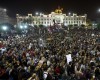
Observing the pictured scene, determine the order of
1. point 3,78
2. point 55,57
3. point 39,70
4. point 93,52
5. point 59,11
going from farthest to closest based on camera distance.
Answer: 1. point 59,11
2. point 93,52
3. point 55,57
4. point 39,70
5. point 3,78

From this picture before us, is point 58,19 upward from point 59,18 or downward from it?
downward

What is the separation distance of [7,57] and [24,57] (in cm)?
113

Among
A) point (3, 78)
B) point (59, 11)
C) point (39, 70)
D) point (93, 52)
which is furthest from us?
point (59, 11)

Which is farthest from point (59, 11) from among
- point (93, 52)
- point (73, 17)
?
point (93, 52)

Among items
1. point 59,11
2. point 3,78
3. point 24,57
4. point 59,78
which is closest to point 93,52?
point 24,57

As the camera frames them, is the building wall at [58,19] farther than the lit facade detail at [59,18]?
No

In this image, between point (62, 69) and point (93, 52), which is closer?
point (62, 69)

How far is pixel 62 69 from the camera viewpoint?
1597 cm

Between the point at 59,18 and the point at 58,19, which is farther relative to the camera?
the point at 59,18

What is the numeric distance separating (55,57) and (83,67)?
3.92 m

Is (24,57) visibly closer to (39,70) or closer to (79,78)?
(39,70)

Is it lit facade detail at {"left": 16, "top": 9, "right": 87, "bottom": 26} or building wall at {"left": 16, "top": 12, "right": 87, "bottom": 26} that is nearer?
building wall at {"left": 16, "top": 12, "right": 87, "bottom": 26}

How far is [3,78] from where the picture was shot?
14.2 meters

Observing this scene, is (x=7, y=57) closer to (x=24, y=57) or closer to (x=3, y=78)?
(x=24, y=57)
